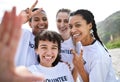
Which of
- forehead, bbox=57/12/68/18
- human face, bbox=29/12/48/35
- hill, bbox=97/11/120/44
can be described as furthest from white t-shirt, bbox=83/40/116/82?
hill, bbox=97/11/120/44

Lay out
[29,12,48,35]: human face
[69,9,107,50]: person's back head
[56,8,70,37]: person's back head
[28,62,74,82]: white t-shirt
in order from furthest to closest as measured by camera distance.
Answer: [56,8,70,37]: person's back head < [29,12,48,35]: human face < [69,9,107,50]: person's back head < [28,62,74,82]: white t-shirt

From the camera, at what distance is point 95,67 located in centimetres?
391

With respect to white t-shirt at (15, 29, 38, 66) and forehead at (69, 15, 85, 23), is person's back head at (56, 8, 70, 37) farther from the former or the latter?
white t-shirt at (15, 29, 38, 66)

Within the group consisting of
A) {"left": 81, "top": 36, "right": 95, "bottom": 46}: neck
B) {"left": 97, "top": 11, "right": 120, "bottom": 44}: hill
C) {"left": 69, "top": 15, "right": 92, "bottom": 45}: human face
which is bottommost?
{"left": 97, "top": 11, "right": 120, "bottom": 44}: hill

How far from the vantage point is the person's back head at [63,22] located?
4.69m

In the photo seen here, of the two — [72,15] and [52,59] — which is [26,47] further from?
[72,15]

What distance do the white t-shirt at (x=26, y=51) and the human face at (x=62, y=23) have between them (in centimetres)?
63

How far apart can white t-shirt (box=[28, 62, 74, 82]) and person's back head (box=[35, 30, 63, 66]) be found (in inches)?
3.3

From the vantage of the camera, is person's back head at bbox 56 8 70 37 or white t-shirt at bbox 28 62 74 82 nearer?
white t-shirt at bbox 28 62 74 82

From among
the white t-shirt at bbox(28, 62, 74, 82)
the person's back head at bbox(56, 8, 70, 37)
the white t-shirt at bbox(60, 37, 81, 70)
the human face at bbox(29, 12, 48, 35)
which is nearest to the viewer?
the white t-shirt at bbox(28, 62, 74, 82)

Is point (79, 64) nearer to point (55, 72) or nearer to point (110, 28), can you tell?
point (55, 72)

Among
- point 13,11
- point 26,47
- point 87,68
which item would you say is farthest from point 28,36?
point 13,11

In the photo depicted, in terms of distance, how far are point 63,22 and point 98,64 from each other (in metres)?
1.13

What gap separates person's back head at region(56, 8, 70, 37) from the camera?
185 inches
